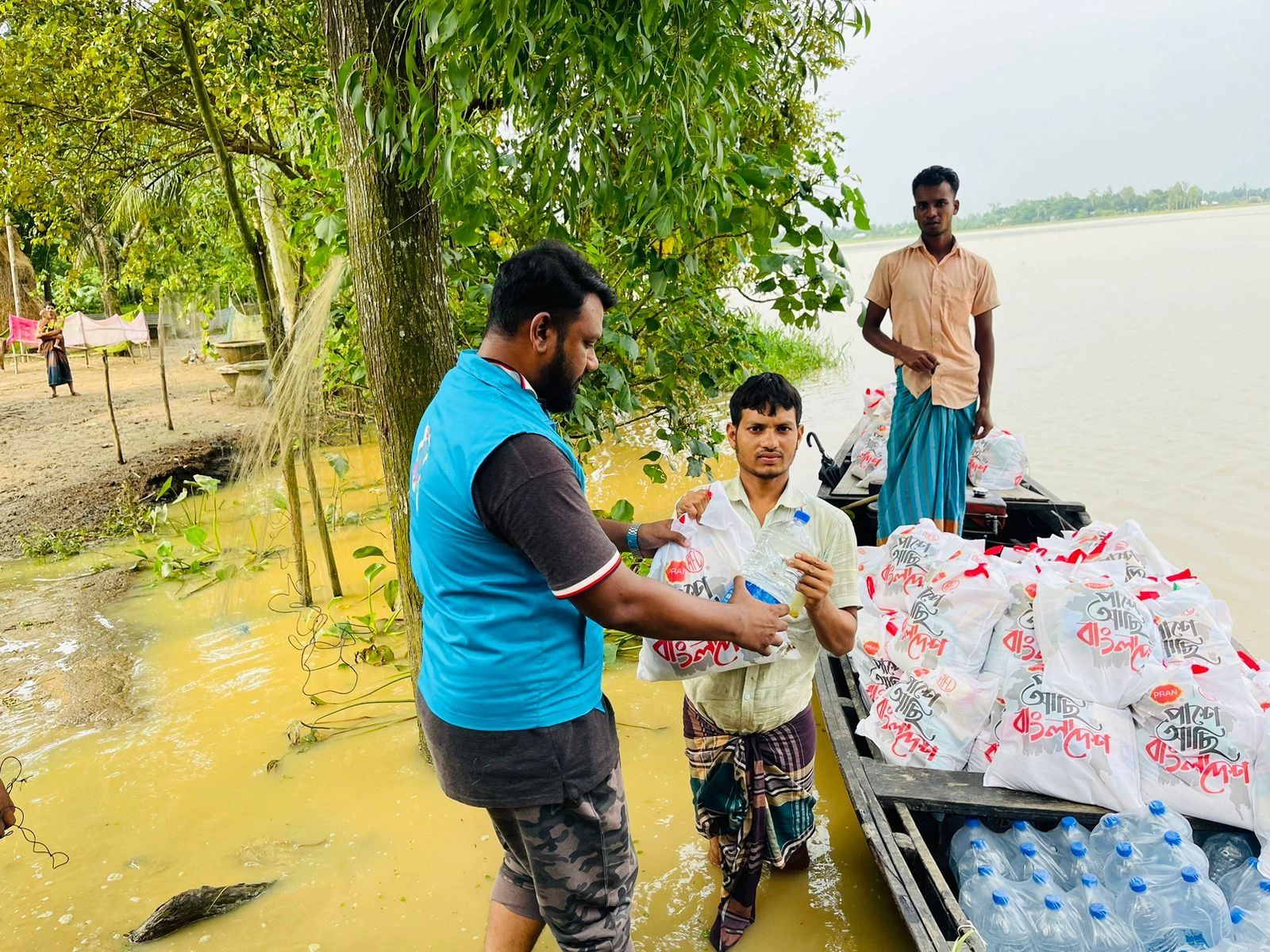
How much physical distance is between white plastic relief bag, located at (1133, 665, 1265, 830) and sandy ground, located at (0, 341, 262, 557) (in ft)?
17.0

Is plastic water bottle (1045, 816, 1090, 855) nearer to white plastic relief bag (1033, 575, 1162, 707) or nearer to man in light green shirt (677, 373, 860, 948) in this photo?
white plastic relief bag (1033, 575, 1162, 707)

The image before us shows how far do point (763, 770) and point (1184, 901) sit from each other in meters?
1.01

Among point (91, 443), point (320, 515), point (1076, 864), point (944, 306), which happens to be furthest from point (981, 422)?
point (91, 443)

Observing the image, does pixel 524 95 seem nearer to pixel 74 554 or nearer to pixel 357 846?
pixel 357 846

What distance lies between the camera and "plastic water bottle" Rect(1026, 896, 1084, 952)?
2064mm

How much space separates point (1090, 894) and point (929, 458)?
7.14ft

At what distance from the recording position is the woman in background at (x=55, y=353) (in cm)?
1237

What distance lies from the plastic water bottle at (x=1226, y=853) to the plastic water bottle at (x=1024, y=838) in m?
0.40

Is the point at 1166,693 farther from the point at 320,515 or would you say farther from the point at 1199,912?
the point at 320,515

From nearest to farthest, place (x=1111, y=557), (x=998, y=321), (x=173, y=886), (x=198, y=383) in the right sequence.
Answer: (x=173, y=886)
(x=1111, y=557)
(x=198, y=383)
(x=998, y=321)

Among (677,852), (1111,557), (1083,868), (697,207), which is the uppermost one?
(697,207)

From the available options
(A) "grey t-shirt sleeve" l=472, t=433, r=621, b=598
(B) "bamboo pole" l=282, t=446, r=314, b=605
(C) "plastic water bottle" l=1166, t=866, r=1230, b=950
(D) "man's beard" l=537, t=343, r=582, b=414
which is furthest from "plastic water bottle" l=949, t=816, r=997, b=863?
(B) "bamboo pole" l=282, t=446, r=314, b=605

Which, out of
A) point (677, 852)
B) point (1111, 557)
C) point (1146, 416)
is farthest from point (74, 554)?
point (1146, 416)

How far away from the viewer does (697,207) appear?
2363 mm
